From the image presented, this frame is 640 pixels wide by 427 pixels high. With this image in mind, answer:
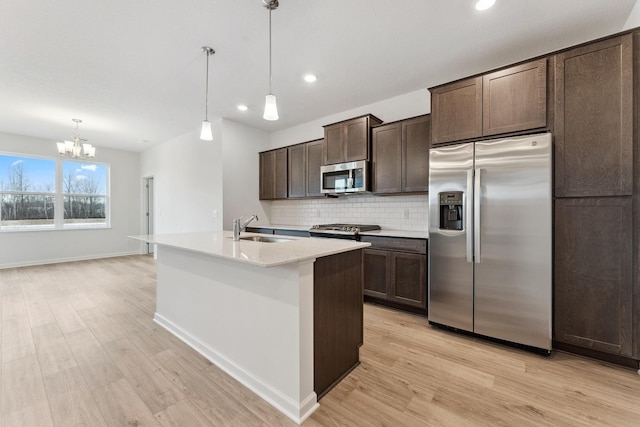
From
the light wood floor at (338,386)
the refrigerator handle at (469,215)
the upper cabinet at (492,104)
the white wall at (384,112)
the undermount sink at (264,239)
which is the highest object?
the white wall at (384,112)

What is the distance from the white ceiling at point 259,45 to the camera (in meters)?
2.06

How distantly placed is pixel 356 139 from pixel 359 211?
110 cm

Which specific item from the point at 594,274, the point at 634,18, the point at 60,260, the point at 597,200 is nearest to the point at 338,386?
the point at 594,274

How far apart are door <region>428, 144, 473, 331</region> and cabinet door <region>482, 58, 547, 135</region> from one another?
31 centimetres

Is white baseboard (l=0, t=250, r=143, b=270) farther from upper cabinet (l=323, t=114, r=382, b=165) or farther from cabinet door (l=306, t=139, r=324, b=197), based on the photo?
upper cabinet (l=323, t=114, r=382, b=165)

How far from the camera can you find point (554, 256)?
7.11 ft

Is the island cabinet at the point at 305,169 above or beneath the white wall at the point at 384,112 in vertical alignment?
beneath

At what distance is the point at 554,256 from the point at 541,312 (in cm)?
47

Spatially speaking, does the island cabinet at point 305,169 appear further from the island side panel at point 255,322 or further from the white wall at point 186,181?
the island side panel at point 255,322

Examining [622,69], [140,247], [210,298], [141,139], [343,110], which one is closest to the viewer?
[622,69]

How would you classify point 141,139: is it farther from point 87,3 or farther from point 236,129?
point 87,3

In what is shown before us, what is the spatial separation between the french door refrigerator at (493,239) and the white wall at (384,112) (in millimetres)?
1224

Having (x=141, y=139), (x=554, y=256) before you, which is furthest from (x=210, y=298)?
(x=141, y=139)

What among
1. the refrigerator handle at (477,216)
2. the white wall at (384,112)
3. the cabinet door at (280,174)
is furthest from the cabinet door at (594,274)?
the cabinet door at (280,174)
